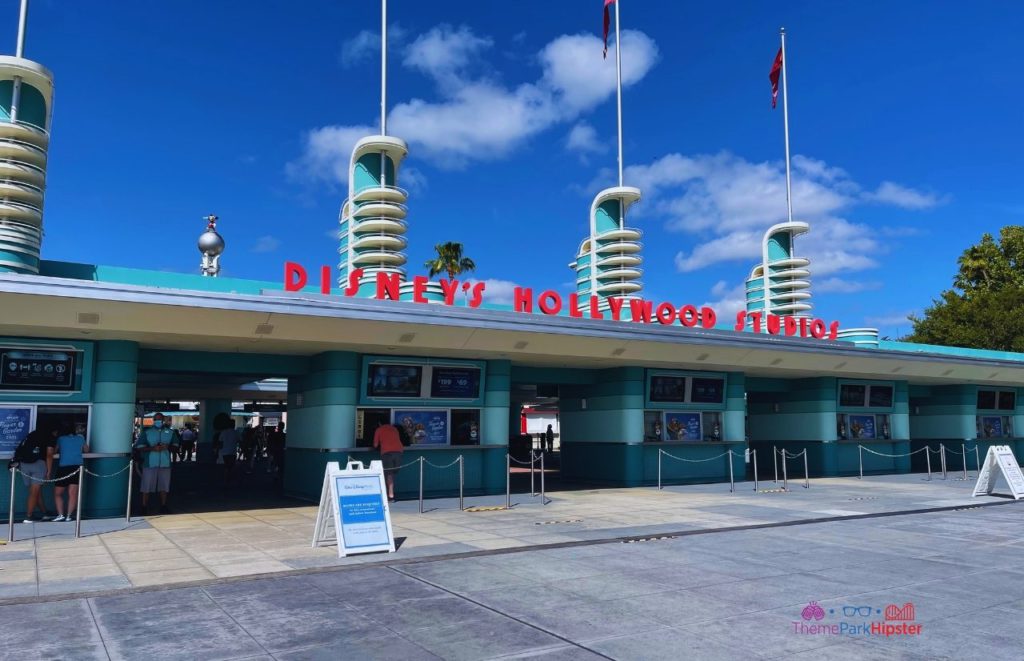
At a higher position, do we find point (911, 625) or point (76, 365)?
point (76, 365)

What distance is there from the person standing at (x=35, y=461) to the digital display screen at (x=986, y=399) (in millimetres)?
31485

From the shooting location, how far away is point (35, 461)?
13555mm

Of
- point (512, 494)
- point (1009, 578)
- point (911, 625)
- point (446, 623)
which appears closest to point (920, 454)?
point (512, 494)

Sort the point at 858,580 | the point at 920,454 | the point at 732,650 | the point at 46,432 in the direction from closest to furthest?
the point at 732,650 → the point at 858,580 → the point at 46,432 → the point at 920,454

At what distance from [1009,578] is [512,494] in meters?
11.8

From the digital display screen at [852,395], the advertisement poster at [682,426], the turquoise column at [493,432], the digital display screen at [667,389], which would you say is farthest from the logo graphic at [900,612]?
the digital display screen at [852,395]

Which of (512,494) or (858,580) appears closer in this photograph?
(858,580)

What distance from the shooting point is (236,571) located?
9.48 metres

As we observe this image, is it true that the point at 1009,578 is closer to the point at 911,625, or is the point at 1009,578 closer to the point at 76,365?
the point at 911,625

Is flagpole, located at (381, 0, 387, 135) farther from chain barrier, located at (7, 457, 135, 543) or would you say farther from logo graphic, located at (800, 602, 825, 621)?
logo graphic, located at (800, 602, 825, 621)

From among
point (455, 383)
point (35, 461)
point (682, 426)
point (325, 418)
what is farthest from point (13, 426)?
point (682, 426)

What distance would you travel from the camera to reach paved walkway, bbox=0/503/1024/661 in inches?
252
